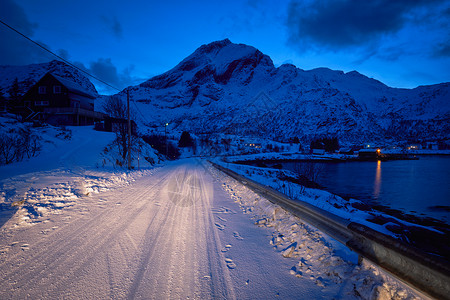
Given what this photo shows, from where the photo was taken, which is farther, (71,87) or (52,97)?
(71,87)

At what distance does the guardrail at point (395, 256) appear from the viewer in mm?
1952

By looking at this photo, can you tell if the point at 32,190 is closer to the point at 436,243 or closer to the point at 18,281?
the point at 18,281

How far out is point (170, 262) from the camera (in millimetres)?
3488

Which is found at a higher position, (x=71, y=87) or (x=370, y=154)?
(x=71, y=87)

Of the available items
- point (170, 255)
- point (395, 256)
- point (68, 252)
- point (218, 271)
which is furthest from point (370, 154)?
point (68, 252)

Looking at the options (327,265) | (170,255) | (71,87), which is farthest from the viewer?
(71,87)

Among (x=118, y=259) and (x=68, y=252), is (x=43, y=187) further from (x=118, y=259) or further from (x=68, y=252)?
(x=118, y=259)

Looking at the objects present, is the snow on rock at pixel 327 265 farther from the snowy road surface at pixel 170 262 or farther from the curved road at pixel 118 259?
the curved road at pixel 118 259

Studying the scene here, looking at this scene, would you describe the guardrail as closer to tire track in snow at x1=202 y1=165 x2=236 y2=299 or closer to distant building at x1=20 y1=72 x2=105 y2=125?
tire track in snow at x1=202 y1=165 x2=236 y2=299

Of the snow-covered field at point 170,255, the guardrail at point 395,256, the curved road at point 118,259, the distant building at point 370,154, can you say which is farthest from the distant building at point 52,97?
the distant building at point 370,154

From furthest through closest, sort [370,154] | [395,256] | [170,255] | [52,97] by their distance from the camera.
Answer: [370,154]
[52,97]
[170,255]
[395,256]

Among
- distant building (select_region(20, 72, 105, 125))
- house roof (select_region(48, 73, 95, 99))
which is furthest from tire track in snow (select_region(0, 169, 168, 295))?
house roof (select_region(48, 73, 95, 99))

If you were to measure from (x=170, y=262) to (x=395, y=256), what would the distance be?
3.40m

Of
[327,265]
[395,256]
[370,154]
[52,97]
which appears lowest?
[327,265]
